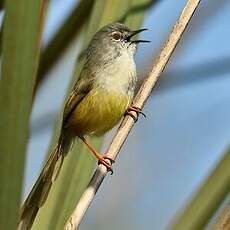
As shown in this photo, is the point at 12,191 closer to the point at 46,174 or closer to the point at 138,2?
the point at 138,2

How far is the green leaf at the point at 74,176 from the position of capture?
1.09 m

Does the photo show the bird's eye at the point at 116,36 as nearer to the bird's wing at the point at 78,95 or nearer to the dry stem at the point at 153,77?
the bird's wing at the point at 78,95

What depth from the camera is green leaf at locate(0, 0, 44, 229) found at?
722 mm

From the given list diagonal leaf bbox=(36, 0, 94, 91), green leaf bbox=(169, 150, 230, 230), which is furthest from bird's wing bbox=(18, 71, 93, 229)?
green leaf bbox=(169, 150, 230, 230)

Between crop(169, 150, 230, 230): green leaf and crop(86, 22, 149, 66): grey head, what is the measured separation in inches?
32.8

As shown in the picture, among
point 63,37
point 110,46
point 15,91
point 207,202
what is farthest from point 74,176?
point 110,46

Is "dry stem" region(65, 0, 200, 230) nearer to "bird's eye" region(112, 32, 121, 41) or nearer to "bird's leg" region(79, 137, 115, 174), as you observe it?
"bird's leg" region(79, 137, 115, 174)

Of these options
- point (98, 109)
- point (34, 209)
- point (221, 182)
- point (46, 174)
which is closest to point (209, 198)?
point (221, 182)

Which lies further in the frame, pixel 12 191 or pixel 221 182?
pixel 221 182

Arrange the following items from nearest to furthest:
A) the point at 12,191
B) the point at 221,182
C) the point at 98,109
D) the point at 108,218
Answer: the point at 12,191 → the point at 221,182 → the point at 98,109 → the point at 108,218

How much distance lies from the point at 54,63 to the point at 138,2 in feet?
1.35

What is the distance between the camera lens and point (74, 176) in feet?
3.70

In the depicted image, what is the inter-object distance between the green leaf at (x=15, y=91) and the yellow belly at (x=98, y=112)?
0.87m

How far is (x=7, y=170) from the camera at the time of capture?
0.73 metres
